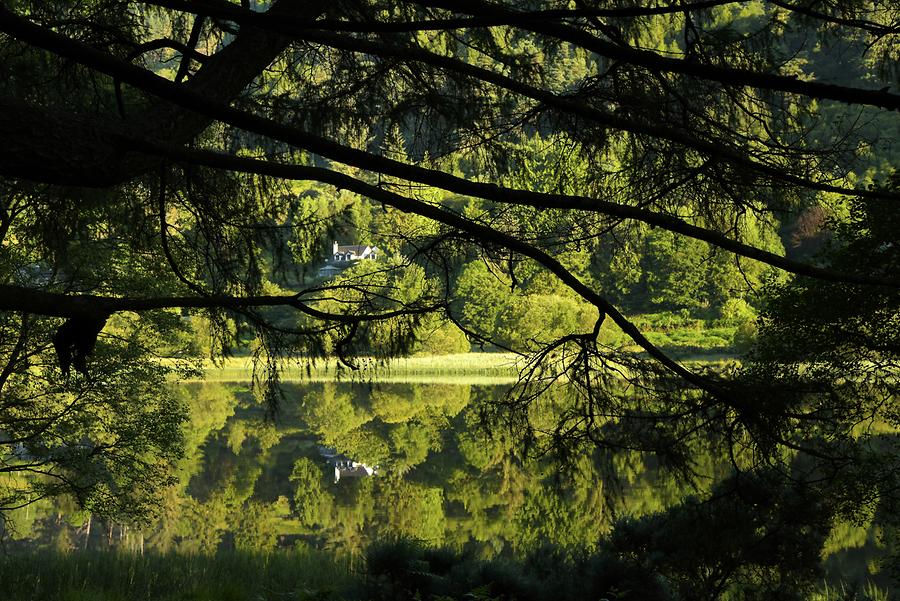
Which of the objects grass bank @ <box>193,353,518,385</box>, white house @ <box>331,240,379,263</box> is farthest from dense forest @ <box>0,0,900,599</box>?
white house @ <box>331,240,379,263</box>

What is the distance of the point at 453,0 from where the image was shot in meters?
2.60

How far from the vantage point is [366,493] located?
1750 centimetres

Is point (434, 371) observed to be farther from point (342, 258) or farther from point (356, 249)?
point (356, 249)

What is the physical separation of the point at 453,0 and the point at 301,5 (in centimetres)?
166

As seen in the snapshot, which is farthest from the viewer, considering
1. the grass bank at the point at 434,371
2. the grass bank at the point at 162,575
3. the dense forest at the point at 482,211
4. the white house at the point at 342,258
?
the white house at the point at 342,258

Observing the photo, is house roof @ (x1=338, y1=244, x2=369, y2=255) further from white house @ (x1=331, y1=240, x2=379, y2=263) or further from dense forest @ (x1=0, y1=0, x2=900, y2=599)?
dense forest @ (x1=0, y1=0, x2=900, y2=599)

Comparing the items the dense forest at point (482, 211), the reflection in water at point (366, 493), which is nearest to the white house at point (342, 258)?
the reflection in water at point (366, 493)

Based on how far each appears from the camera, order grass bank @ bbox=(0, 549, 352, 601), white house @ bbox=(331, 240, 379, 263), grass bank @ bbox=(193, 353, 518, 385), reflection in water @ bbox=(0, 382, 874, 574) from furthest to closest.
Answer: white house @ bbox=(331, 240, 379, 263), grass bank @ bbox=(193, 353, 518, 385), reflection in water @ bbox=(0, 382, 874, 574), grass bank @ bbox=(0, 549, 352, 601)

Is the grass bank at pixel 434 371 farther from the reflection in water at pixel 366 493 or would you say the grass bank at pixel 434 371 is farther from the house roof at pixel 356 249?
the house roof at pixel 356 249

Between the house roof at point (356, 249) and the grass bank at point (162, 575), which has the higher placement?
the house roof at point (356, 249)

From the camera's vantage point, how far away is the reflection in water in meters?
13.9

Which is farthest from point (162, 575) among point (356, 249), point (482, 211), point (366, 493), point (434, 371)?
point (356, 249)

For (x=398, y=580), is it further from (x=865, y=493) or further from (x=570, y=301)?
(x=570, y=301)

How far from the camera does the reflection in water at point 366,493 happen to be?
546 inches
